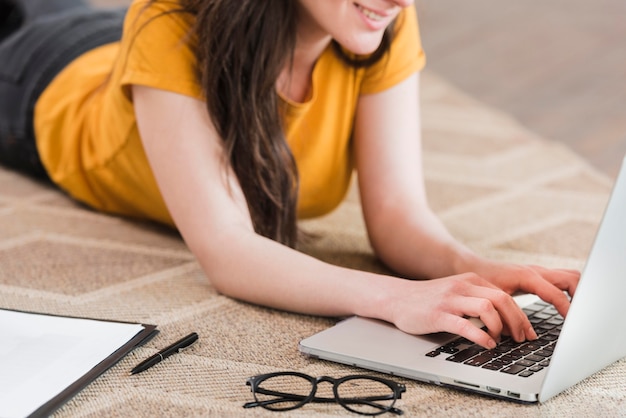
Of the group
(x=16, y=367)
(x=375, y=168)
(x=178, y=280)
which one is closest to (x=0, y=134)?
(x=178, y=280)

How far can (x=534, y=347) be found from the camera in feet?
3.43

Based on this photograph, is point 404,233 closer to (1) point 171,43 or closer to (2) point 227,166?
(2) point 227,166

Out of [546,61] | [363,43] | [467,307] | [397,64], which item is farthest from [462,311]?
[546,61]

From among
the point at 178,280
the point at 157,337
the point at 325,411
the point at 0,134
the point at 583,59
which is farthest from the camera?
the point at 583,59

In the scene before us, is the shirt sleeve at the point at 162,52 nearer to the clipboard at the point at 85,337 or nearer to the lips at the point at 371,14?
the lips at the point at 371,14

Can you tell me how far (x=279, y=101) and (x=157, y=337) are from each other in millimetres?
433

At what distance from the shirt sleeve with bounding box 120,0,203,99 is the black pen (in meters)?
0.37

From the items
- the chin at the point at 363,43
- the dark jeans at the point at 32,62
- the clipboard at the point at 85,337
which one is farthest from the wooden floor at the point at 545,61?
the clipboard at the point at 85,337

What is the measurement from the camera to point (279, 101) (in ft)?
4.69

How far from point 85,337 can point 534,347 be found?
0.51 m

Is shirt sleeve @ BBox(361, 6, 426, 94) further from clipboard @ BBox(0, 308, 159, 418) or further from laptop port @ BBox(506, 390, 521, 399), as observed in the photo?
laptop port @ BBox(506, 390, 521, 399)

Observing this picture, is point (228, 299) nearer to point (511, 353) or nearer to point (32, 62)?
point (511, 353)

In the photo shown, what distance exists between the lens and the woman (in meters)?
1.17

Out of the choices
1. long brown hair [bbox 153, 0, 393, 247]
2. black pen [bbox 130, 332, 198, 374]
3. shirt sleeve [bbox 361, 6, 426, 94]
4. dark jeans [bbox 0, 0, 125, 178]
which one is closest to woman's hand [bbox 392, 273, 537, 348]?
black pen [bbox 130, 332, 198, 374]
